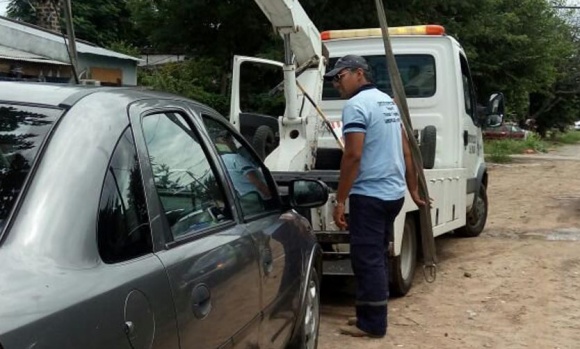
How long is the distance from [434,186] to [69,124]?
517cm

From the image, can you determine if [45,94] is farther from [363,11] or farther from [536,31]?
[536,31]

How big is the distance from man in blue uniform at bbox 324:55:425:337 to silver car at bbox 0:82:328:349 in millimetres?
1730

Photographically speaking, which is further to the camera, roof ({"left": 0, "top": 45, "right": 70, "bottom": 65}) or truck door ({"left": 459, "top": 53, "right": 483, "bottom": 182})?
roof ({"left": 0, "top": 45, "right": 70, "bottom": 65})

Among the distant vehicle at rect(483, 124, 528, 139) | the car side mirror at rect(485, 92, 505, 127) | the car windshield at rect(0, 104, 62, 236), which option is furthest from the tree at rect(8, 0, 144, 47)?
the car windshield at rect(0, 104, 62, 236)

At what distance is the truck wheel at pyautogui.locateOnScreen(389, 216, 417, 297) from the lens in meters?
6.46

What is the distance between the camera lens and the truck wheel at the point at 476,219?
966 cm

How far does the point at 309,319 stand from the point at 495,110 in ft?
18.3

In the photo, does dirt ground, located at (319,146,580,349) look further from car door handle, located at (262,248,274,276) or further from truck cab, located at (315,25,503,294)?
car door handle, located at (262,248,274,276)

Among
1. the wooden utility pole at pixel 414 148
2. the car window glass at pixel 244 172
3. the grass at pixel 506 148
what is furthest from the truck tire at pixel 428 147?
the grass at pixel 506 148

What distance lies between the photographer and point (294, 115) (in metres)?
6.84

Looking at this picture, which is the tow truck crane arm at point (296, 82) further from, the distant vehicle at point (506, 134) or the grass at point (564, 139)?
the grass at point (564, 139)

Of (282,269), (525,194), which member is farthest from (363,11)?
(282,269)

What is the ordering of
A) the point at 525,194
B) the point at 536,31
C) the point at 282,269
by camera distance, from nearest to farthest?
1. the point at 282,269
2. the point at 525,194
3. the point at 536,31

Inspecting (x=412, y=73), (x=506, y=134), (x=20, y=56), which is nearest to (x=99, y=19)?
(x=506, y=134)
